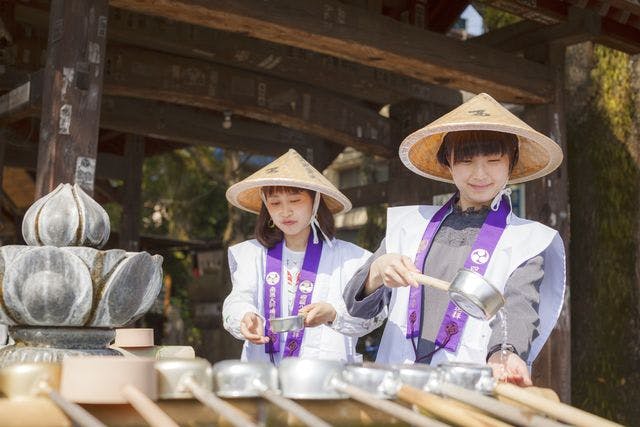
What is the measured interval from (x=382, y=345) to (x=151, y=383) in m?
1.37

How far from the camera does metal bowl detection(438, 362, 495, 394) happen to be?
1702mm

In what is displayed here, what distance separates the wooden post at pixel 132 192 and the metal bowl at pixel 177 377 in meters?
7.84

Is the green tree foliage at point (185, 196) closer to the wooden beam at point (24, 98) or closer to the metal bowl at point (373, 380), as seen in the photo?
the wooden beam at point (24, 98)

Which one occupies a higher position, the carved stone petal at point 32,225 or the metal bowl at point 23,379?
the carved stone petal at point 32,225

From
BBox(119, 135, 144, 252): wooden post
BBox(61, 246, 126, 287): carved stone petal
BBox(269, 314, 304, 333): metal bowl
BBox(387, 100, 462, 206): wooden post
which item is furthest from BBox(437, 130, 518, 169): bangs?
BBox(119, 135, 144, 252): wooden post

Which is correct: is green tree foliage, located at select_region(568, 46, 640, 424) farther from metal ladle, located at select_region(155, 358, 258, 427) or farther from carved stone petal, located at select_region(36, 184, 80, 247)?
metal ladle, located at select_region(155, 358, 258, 427)

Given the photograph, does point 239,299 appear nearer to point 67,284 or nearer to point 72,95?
point 67,284

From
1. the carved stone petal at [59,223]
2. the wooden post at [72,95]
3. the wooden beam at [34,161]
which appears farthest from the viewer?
the wooden beam at [34,161]

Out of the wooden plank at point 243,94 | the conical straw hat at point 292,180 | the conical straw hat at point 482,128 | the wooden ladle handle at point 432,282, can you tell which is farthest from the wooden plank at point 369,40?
the wooden ladle handle at point 432,282

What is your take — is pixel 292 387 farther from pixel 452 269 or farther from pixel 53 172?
pixel 53 172

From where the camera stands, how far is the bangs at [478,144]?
8.95 ft

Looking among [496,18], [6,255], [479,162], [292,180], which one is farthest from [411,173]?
[6,255]

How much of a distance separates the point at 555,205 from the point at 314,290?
3.13m

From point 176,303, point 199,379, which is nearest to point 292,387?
point 199,379
